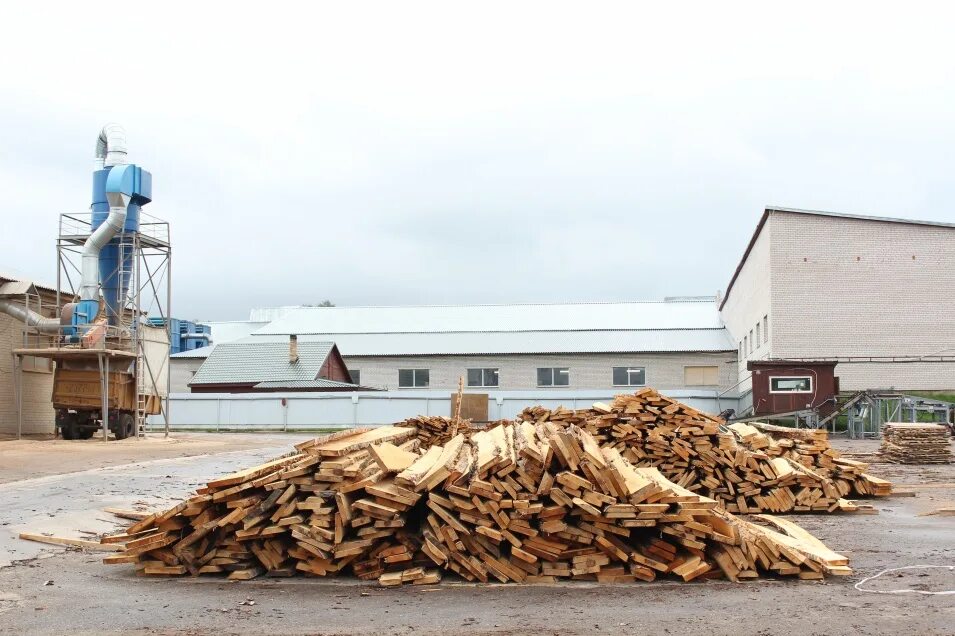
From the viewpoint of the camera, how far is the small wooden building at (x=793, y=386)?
39.4 m

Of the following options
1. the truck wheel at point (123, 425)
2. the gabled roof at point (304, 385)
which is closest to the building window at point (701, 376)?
the gabled roof at point (304, 385)

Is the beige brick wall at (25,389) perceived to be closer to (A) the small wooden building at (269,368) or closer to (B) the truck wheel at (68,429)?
(B) the truck wheel at (68,429)

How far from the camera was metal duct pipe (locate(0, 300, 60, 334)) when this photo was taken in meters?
32.5

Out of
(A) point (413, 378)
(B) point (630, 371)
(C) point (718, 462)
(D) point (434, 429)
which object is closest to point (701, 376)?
(B) point (630, 371)

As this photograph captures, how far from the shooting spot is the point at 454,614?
7.99 m

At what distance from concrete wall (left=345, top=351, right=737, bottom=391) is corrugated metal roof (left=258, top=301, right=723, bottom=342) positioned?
3610 millimetres

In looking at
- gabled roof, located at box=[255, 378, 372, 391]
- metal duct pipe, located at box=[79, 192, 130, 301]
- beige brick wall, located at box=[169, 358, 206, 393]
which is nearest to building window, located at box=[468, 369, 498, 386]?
gabled roof, located at box=[255, 378, 372, 391]

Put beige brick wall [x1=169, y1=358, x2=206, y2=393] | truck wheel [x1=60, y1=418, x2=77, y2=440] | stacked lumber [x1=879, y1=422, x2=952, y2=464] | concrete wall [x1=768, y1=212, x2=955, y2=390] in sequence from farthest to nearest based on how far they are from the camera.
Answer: beige brick wall [x1=169, y1=358, x2=206, y2=393], concrete wall [x1=768, y1=212, x2=955, y2=390], truck wheel [x1=60, y1=418, x2=77, y2=440], stacked lumber [x1=879, y1=422, x2=952, y2=464]

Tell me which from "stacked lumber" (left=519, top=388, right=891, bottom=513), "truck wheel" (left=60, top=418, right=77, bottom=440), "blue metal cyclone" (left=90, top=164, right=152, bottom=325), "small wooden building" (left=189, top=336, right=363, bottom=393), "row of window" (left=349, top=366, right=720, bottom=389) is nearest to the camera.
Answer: "stacked lumber" (left=519, top=388, right=891, bottom=513)

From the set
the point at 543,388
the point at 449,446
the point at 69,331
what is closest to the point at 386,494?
the point at 449,446

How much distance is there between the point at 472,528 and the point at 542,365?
47983 mm

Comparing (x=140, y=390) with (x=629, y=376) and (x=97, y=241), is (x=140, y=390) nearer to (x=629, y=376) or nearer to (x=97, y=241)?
(x=97, y=241)

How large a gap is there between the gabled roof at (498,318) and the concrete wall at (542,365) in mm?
3469

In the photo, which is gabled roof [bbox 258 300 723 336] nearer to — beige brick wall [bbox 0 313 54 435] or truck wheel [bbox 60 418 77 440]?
beige brick wall [bbox 0 313 54 435]
